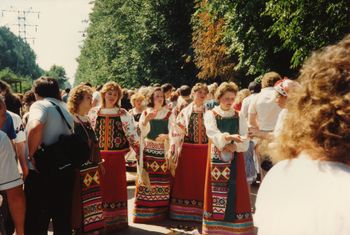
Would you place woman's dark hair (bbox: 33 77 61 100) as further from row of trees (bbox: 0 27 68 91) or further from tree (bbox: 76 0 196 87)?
row of trees (bbox: 0 27 68 91)

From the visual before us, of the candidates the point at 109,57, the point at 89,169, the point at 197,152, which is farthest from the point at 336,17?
the point at 109,57

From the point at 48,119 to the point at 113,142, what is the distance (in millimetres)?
1885

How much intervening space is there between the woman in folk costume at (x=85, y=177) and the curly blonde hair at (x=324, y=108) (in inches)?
148

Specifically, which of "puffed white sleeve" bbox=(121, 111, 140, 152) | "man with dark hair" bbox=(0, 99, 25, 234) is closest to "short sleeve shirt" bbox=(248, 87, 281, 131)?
"puffed white sleeve" bbox=(121, 111, 140, 152)

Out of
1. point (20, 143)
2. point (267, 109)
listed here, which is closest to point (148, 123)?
point (267, 109)

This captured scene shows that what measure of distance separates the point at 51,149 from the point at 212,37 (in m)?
17.9

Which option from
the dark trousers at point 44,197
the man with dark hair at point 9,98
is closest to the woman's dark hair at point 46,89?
the dark trousers at point 44,197

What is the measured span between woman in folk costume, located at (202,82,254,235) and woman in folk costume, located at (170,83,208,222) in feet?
2.52

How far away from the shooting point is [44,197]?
4.15 m

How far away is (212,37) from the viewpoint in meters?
21.3

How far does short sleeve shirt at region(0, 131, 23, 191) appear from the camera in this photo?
3102mm

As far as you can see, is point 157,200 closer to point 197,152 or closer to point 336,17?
point 197,152

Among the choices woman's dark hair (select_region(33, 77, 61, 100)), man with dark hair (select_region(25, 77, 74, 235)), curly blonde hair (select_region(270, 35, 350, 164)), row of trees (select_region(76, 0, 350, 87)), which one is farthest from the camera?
row of trees (select_region(76, 0, 350, 87))

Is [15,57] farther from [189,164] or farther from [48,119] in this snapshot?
[48,119]
